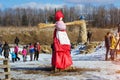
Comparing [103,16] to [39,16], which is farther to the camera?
[39,16]

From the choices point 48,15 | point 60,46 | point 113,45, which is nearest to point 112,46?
point 113,45

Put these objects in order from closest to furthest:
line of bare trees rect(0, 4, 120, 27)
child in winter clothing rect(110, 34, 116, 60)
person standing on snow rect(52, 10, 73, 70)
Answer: person standing on snow rect(52, 10, 73, 70)
child in winter clothing rect(110, 34, 116, 60)
line of bare trees rect(0, 4, 120, 27)

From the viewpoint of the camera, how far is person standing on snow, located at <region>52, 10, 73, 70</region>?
18.7m

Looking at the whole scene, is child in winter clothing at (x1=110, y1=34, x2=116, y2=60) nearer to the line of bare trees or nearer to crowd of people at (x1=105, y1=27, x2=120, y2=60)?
crowd of people at (x1=105, y1=27, x2=120, y2=60)

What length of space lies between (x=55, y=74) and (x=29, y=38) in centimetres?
6539

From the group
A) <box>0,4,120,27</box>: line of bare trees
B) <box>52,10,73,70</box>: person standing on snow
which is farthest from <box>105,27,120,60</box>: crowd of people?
<box>0,4,120,27</box>: line of bare trees

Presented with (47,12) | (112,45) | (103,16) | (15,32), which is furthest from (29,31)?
(112,45)

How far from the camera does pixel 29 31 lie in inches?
3398

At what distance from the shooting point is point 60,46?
18750 millimetres

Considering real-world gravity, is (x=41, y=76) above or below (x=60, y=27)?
below

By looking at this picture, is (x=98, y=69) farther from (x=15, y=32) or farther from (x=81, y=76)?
(x=15, y=32)

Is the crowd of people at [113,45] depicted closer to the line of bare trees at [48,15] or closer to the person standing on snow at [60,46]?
the person standing on snow at [60,46]

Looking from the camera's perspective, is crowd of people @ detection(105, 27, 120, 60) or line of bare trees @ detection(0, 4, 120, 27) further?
line of bare trees @ detection(0, 4, 120, 27)

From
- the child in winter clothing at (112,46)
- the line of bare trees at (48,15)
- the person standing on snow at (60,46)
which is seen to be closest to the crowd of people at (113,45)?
the child in winter clothing at (112,46)
